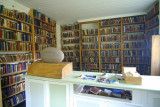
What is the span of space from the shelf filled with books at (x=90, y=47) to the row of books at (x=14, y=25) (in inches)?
84.2

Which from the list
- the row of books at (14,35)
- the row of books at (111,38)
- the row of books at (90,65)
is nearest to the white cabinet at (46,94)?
the row of books at (14,35)

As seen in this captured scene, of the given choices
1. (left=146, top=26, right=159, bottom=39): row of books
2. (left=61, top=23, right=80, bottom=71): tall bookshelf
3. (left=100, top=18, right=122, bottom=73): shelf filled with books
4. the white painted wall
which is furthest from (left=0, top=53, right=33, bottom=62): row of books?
(left=146, top=26, right=159, bottom=39): row of books

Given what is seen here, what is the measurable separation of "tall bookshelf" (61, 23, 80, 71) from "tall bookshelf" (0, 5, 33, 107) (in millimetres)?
1841

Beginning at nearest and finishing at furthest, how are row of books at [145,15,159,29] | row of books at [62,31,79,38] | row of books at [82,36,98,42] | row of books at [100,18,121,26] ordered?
row of books at [145,15,159,29], row of books at [100,18,121,26], row of books at [82,36,98,42], row of books at [62,31,79,38]

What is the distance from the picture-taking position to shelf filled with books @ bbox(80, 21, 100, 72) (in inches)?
146

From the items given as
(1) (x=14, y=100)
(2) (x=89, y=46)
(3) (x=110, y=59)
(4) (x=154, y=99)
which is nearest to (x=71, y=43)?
(2) (x=89, y=46)

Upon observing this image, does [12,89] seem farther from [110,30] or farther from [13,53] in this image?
[110,30]

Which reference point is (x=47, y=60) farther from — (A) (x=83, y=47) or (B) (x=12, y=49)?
(A) (x=83, y=47)

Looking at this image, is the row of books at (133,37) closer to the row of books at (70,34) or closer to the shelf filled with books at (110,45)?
the shelf filled with books at (110,45)

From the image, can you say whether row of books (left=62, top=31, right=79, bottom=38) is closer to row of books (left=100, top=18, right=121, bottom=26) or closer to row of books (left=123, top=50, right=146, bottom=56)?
row of books (left=100, top=18, right=121, bottom=26)

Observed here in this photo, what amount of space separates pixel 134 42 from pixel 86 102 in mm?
3141

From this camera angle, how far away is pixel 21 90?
2.39 meters

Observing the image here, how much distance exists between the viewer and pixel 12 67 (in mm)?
2199

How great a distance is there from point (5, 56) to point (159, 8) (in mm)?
4142
